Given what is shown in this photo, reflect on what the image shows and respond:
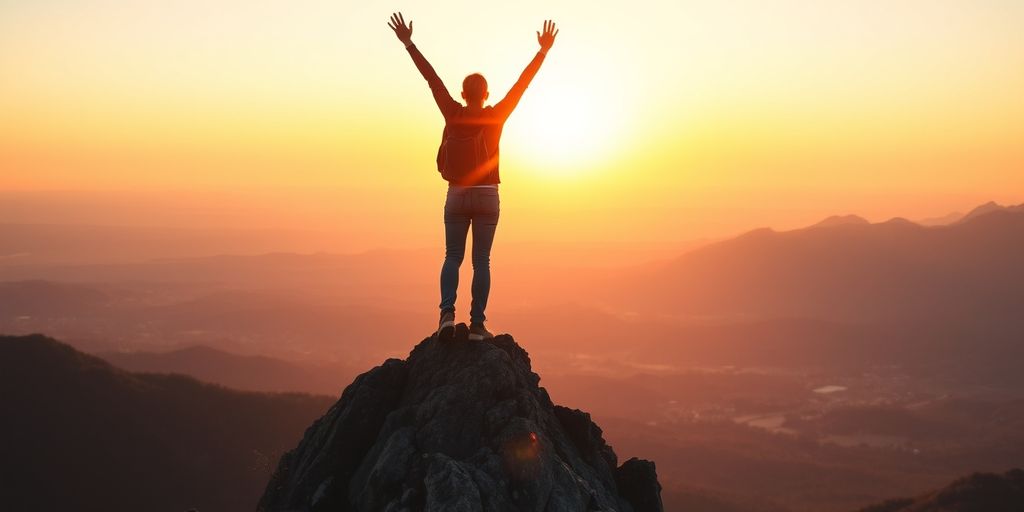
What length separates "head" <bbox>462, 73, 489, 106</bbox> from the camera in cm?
1406

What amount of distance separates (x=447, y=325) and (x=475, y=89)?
443cm

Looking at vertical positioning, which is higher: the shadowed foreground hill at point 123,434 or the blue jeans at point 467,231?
the blue jeans at point 467,231

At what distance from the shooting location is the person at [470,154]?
1409 centimetres

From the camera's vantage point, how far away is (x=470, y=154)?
14.1 m

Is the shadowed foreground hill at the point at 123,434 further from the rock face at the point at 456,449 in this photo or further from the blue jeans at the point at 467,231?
the blue jeans at the point at 467,231

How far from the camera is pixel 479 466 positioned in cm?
1276

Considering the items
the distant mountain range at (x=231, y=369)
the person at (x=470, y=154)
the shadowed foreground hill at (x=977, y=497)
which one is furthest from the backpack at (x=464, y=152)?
the distant mountain range at (x=231, y=369)

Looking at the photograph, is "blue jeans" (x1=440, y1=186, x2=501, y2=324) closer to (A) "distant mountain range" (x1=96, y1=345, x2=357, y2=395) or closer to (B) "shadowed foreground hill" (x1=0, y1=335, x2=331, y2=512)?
(B) "shadowed foreground hill" (x1=0, y1=335, x2=331, y2=512)

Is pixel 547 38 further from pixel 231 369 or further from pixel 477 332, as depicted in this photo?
pixel 231 369

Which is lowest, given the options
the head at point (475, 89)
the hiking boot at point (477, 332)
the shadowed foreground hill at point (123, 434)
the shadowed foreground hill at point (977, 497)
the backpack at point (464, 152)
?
the shadowed foreground hill at point (977, 497)

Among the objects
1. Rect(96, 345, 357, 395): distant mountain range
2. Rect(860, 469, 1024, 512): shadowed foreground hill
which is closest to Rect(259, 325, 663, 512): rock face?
Rect(860, 469, 1024, 512): shadowed foreground hill

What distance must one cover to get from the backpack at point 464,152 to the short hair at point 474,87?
0.54m

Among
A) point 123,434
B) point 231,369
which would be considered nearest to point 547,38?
point 123,434

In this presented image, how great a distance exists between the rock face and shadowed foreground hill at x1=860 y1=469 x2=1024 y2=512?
2866 inches
